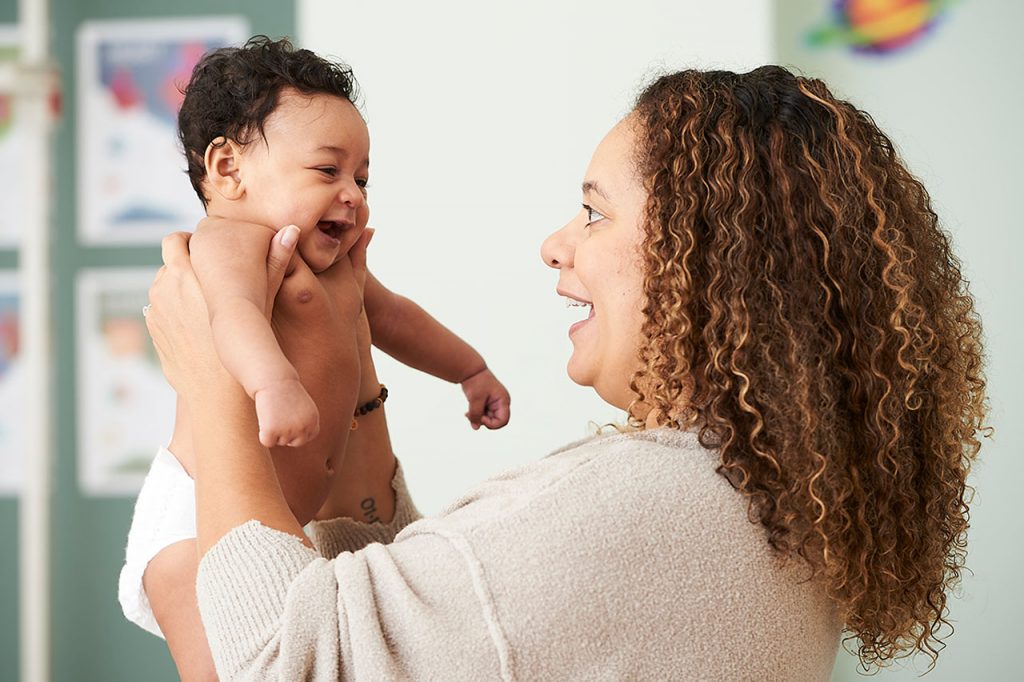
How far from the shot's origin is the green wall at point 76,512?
3176mm

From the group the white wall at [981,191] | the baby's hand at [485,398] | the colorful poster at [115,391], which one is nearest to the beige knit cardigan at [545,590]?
the baby's hand at [485,398]

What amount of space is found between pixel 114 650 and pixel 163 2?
2036mm

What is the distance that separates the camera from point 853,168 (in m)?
0.99

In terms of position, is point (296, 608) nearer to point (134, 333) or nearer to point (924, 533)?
point (924, 533)

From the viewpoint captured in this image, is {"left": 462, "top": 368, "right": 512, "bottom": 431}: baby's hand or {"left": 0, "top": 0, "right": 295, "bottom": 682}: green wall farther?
{"left": 0, "top": 0, "right": 295, "bottom": 682}: green wall

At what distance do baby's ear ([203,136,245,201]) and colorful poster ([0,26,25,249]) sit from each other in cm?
214

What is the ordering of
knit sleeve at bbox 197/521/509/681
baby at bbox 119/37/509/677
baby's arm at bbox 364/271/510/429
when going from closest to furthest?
knit sleeve at bbox 197/521/509/681 → baby at bbox 119/37/509/677 → baby's arm at bbox 364/271/510/429

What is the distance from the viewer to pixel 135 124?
324 centimetres

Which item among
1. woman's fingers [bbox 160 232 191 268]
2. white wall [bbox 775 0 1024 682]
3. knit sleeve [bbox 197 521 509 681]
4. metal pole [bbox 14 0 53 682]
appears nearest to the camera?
knit sleeve [bbox 197 521 509 681]

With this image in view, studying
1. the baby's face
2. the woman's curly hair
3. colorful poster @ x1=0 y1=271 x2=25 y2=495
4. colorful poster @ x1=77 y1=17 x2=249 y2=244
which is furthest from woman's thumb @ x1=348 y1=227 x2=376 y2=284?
colorful poster @ x1=0 y1=271 x2=25 y2=495

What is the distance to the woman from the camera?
0.88 m

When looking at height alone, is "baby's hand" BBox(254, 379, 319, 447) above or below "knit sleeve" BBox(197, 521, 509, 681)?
above

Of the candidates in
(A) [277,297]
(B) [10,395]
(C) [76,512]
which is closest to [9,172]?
(B) [10,395]

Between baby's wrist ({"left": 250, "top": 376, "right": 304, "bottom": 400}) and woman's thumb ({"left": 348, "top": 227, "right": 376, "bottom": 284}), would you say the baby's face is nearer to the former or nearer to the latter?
woman's thumb ({"left": 348, "top": 227, "right": 376, "bottom": 284})
